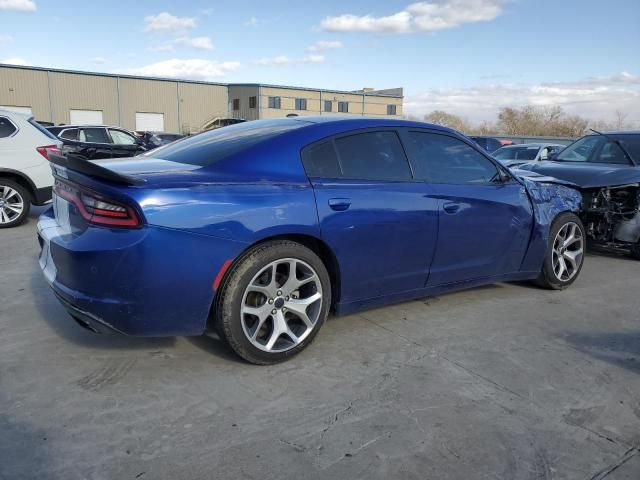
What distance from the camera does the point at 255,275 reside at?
3.08 meters

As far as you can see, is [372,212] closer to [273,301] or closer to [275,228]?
[275,228]

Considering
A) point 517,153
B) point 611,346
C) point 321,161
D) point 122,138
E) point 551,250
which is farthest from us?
point 122,138

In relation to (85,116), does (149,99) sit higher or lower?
higher

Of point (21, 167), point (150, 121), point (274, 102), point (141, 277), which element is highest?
point (274, 102)

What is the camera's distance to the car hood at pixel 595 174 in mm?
5824

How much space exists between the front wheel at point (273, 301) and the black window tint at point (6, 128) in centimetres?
609

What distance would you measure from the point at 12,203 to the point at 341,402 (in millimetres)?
6624

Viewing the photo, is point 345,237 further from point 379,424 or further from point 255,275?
point 379,424

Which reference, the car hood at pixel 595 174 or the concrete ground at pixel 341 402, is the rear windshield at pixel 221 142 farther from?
the car hood at pixel 595 174

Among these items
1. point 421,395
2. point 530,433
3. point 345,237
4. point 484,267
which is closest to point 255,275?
point 345,237

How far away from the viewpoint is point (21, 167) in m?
7.47

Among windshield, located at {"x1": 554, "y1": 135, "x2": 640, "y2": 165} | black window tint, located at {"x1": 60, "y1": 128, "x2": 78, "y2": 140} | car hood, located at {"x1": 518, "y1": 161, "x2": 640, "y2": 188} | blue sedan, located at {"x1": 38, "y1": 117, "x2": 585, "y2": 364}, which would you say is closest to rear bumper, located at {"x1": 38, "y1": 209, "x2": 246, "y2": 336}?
blue sedan, located at {"x1": 38, "y1": 117, "x2": 585, "y2": 364}

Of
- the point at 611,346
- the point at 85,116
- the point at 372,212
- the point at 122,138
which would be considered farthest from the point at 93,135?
the point at 85,116

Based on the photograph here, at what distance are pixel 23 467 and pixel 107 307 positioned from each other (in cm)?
85
